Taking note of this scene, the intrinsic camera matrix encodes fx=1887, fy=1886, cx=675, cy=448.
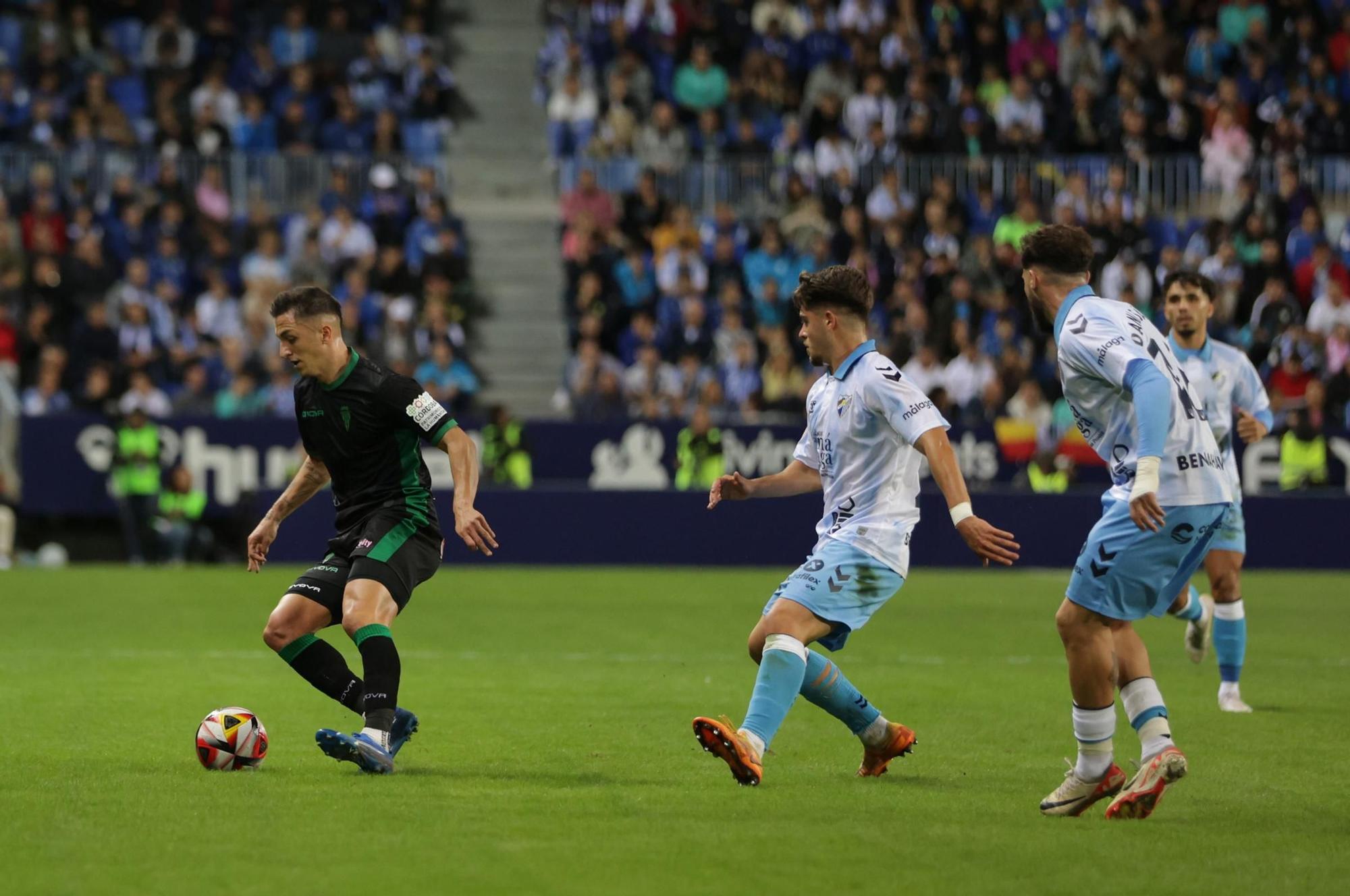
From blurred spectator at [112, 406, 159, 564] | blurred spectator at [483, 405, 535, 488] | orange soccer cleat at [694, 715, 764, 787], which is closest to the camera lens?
orange soccer cleat at [694, 715, 764, 787]

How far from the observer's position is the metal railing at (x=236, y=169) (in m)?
25.6

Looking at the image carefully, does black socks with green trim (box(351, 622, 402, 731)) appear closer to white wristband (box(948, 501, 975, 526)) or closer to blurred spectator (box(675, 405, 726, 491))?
white wristband (box(948, 501, 975, 526))

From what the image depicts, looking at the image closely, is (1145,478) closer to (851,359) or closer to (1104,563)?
(1104,563)

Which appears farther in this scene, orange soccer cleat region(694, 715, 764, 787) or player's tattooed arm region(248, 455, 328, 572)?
player's tattooed arm region(248, 455, 328, 572)

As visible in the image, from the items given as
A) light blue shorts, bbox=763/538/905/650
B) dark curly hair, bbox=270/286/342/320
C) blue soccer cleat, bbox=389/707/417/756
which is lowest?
blue soccer cleat, bbox=389/707/417/756

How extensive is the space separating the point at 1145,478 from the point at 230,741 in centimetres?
394

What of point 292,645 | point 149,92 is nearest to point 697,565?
point 149,92

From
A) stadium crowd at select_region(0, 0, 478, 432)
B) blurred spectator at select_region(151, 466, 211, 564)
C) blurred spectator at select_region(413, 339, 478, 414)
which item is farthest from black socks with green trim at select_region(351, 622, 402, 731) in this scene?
blurred spectator at select_region(413, 339, 478, 414)

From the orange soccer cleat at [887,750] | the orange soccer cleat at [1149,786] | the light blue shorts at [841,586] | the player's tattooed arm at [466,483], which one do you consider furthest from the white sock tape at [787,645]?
the orange soccer cleat at [1149,786]

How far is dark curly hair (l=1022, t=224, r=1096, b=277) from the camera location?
712cm

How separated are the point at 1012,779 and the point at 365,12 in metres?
23.9

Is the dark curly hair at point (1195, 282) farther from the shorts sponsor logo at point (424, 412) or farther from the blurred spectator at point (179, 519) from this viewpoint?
the blurred spectator at point (179, 519)

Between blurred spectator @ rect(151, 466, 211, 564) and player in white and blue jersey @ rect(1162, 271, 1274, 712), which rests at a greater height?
player in white and blue jersey @ rect(1162, 271, 1274, 712)

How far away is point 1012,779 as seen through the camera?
8.00 m
